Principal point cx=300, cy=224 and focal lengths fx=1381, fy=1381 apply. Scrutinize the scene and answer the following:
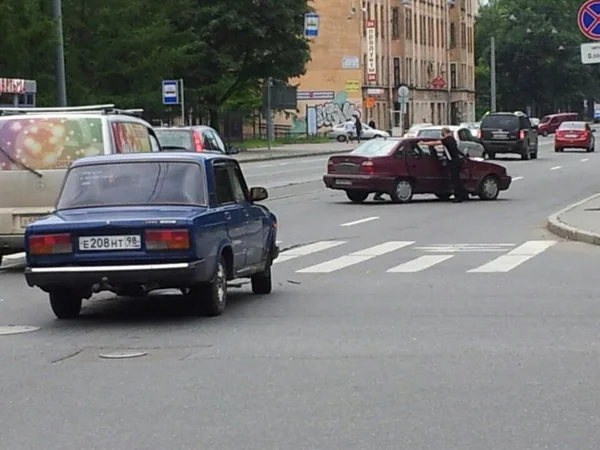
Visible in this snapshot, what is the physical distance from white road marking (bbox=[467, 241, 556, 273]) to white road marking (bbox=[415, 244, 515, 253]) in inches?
10.5

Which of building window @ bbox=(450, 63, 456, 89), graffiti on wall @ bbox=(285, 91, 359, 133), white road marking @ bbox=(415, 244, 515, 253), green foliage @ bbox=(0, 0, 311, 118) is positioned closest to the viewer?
white road marking @ bbox=(415, 244, 515, 253)

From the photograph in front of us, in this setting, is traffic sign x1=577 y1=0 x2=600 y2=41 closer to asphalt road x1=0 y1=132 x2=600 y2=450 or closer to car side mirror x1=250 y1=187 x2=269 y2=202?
asphalt road x1=0 y1=132 x2=600 y2=450

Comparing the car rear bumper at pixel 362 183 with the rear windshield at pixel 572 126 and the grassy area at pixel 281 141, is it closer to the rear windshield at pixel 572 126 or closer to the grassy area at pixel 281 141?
the rear windshield at pixel 572 126

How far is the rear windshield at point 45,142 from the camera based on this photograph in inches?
658

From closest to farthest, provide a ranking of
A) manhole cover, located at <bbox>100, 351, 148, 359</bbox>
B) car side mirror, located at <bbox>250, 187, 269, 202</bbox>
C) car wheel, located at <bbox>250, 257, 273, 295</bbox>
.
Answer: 1. manhole cover, located at <bbox>100, 351, 148, 359</bbox>
2. car side mirror, located at <bbox>250, 187, 269, 202</bbox>
3. car wheel, located at <bbox>250, 257, 273, 295</bbox>

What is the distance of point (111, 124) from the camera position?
17250mm

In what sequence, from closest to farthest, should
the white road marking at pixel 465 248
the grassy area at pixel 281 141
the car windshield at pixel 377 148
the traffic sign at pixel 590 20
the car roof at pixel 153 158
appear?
the car roof at pixel 153 158
the white road marking at pixel 465 248
the traffic sign at pixel 590 20
the car windshield at pixel 377 148
the grassy area at pixel 281 141

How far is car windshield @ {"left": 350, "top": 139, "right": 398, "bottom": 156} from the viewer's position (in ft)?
98.4

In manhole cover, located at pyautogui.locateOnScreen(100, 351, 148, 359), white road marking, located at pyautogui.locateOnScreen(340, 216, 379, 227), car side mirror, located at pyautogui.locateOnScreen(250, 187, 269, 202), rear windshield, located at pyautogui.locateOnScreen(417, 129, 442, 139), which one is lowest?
white road marking, located at pyautogui.locateOnScreen(340, 216, 379, 227)

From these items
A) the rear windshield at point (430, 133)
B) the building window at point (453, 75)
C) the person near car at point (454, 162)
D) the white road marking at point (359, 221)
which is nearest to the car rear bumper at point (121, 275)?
the white road marking at point (359, 221)

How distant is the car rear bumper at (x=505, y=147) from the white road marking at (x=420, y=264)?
1419 inches

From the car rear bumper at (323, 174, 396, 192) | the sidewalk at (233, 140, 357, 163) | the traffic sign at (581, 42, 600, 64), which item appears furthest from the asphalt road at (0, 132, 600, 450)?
the sidewalk at (233, 140, 357, 163)

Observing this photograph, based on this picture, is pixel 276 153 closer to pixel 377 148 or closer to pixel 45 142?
pixel 377 148

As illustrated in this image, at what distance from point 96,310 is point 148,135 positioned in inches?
226
